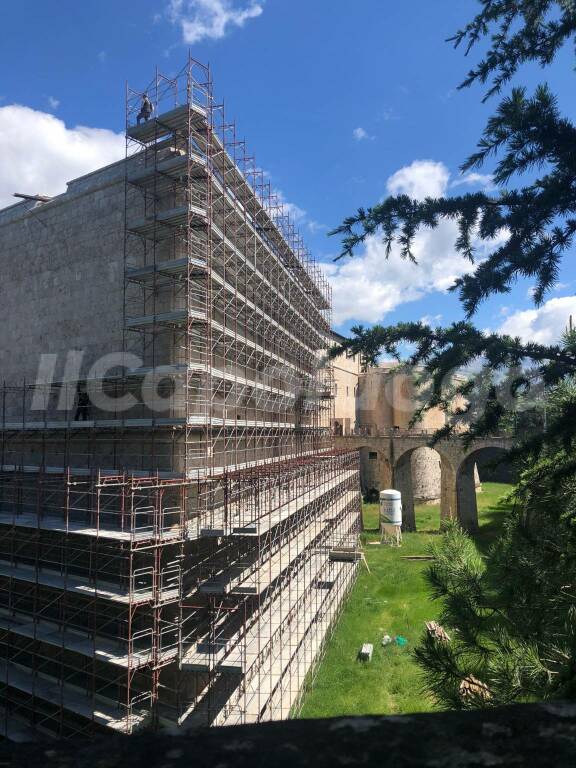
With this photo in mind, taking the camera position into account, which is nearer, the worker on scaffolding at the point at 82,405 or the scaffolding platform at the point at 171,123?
the scaffolding platform at the point at 171,123

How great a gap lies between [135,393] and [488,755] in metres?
12.7

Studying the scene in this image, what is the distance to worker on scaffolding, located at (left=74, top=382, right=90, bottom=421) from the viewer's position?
13.7 m

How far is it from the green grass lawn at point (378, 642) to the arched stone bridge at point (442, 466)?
258 cm

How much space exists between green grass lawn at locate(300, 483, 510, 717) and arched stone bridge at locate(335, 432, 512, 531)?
2.58 metres

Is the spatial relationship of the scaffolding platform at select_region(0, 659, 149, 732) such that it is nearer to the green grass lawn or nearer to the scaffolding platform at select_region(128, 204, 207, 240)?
the green grass lawn

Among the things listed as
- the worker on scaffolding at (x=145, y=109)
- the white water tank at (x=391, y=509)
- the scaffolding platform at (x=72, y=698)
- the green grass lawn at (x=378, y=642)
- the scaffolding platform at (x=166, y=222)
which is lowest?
the green grass lawn at (x=378, y=642)

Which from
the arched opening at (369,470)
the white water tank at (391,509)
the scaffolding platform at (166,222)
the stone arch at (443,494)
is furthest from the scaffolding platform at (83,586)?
the arched opening at (369,470)

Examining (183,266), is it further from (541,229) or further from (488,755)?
(488,755)

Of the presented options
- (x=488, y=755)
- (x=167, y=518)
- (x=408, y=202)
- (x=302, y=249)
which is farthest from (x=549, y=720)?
(x=302, y=249)

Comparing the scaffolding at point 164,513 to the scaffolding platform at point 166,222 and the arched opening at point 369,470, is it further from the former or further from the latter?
the arched opening at point 369,470

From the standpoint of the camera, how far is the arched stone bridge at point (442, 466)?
28938 millimetres

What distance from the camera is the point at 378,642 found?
1520 cm

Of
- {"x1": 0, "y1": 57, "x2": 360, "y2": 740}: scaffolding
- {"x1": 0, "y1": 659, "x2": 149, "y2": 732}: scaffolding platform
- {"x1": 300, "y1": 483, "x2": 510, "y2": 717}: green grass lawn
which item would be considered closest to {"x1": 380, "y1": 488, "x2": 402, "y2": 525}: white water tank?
{"x1": 300, "y1": 483, "x2": 510, "y2": 717}: green grass lawn

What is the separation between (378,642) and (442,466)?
16174 mm
